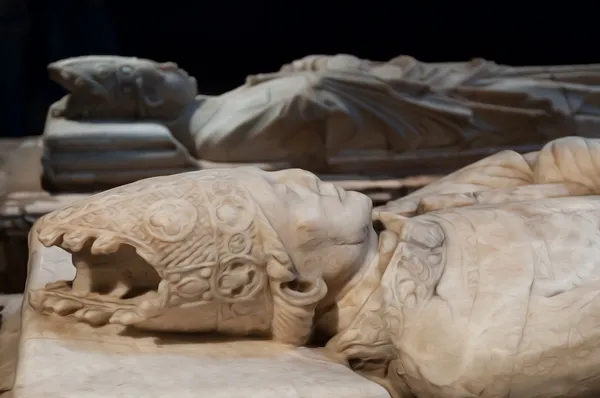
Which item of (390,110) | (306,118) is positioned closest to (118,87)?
(306,118)

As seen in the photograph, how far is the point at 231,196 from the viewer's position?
175 centimetres

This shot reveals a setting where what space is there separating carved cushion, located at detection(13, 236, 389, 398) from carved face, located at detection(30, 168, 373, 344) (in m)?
0.05

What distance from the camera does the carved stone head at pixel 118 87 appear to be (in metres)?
3.46

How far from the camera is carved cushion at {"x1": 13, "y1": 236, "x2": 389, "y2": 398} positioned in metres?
1.58

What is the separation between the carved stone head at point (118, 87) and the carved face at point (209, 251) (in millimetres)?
1800

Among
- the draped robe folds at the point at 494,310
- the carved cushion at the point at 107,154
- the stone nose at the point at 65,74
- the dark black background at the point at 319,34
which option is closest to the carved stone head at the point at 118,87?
the stone nose at the point at 65,74

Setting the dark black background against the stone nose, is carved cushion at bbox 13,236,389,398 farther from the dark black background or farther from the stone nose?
the dark black background

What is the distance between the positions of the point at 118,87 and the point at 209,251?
6.75 ft

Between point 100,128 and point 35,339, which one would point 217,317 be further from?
point 100,128

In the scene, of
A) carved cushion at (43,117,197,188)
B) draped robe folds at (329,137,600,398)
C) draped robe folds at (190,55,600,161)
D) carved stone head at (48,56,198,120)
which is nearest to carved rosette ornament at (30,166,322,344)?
draped robe folds at (329,137,600,398)

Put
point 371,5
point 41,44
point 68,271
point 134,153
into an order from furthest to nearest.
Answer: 1. point 371,5
2. point 41,44
3. point 134,153
4. point 68,271

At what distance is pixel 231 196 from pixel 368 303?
17.4 inches

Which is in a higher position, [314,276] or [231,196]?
[231,196]

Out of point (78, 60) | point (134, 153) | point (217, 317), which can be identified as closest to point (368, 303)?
point (217, 317)
